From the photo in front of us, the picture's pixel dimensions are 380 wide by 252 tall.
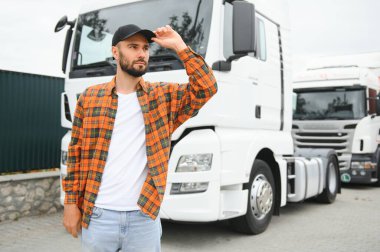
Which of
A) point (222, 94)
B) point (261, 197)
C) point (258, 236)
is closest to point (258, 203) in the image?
point (261, 197)

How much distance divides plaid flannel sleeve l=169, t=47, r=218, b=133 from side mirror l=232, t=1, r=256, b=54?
6.83 feet

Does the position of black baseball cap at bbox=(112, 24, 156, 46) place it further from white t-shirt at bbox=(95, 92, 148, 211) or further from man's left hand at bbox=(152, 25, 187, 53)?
white t-shirt at bbox=(95, 92, 148, 211)

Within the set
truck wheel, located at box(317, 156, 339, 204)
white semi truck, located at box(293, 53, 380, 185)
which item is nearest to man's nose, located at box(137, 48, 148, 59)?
truck wheel, located at box(317, 156, 339, 204)

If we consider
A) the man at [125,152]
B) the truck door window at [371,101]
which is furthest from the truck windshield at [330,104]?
the man at [125,152]

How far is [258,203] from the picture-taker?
548 centimetres

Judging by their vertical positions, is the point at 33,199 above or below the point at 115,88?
below

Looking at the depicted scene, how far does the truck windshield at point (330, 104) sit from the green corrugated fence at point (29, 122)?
226 inches

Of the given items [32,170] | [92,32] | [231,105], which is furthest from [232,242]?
[32,170]

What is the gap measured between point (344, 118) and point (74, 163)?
28.8 feet

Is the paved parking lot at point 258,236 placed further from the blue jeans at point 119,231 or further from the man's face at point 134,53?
the man's face at point 134,53

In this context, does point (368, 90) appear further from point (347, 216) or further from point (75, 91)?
point (75, 91)

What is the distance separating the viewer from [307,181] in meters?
6.95

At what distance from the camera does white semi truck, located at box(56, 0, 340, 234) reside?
4602 millimetres

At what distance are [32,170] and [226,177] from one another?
3988 mm
